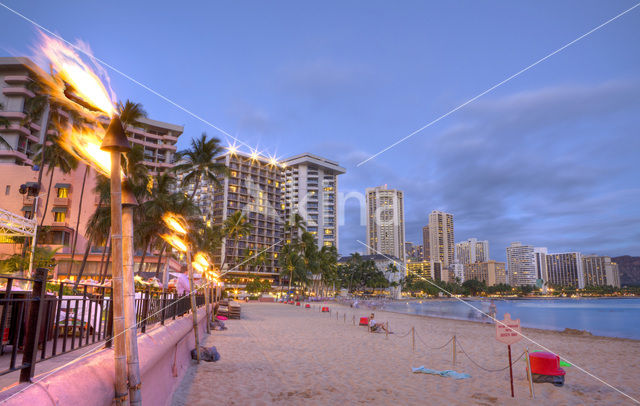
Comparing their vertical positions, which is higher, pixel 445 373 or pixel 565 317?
pixel 445 373

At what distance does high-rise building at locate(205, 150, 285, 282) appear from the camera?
379ft

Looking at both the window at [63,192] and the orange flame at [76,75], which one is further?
the window at [63,192]

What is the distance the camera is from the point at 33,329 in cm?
373

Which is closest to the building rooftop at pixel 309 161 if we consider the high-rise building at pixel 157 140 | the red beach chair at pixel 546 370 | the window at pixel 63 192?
the high-rise building at pixel 157 140

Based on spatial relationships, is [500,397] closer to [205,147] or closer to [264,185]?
[205,147]

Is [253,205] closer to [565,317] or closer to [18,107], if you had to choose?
[18,107]

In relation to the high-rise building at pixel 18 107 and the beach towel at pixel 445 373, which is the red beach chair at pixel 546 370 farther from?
the high-rise building at pixel 18 107

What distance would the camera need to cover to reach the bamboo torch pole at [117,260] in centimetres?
421

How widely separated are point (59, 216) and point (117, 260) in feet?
177

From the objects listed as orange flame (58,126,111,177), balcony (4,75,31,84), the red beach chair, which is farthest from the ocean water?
balcony (4,75,31,84)

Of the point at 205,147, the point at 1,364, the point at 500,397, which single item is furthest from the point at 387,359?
the point at 205,147

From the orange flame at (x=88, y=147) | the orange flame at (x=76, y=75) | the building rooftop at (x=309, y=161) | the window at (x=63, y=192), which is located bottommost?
the orange flame at (x=88, y=147)

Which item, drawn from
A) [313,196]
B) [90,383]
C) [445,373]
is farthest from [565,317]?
[313,196]

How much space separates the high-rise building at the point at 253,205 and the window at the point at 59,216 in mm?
62103
